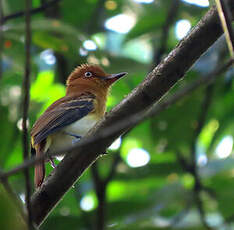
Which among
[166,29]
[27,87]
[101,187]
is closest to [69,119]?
[101,187]

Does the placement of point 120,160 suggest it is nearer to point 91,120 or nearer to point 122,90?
point 122,90

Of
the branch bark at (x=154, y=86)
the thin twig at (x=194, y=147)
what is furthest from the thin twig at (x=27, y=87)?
the thin twig at (x=194, y=147)

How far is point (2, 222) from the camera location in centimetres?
190

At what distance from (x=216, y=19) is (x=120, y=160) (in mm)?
4073

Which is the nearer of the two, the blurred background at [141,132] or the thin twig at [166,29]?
the blurred background at [141,132]

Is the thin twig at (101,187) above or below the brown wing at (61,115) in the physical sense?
below

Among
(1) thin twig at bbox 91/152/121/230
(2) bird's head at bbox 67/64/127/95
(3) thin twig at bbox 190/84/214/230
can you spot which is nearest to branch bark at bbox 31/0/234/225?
(1) thin twig at bbox 91/152/121/230

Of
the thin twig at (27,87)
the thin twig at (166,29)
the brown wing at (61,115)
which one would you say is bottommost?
the thin twig at (27,87)

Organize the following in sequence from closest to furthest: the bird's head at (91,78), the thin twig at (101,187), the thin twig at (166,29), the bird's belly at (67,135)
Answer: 1. the bird's belly at (67,135)
2. the thin twig at (101,187)
3. the bird's head at (91,78)
4. the thin twig at (166,29)

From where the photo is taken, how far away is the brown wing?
16.1ft

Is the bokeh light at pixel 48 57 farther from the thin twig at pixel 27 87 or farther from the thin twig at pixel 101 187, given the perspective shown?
the thin twig at pixel 27 87

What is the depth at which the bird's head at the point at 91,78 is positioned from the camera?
630cm

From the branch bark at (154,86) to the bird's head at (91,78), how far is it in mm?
3006

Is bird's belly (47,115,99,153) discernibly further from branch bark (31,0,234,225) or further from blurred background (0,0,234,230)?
branch bark (31,0,234,225)
